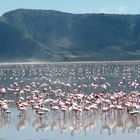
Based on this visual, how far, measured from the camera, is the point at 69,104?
87.0 ft

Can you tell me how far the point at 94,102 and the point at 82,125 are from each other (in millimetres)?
4146

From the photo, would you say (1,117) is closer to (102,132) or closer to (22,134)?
(22,134)

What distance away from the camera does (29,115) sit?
89.6 feet

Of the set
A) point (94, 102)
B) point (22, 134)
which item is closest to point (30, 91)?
point (94, 102)

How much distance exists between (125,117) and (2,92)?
471 inches

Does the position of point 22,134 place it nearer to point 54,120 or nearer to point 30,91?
point 54,120

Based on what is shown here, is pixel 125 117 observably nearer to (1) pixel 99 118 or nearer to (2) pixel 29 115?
(1) pixel 99 118

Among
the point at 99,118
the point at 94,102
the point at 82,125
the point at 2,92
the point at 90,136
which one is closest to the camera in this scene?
the point at 90,136

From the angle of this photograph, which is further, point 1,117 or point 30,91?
point 30,91

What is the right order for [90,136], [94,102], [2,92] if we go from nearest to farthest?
1. [90,136]
2. [94,102]
3. [2,92]

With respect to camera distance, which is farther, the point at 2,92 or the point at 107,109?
the point at 2,92

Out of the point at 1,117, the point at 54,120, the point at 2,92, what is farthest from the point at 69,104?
the point at 2,92

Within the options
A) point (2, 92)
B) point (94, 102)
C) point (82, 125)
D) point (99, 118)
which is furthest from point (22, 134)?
point (2, 92)

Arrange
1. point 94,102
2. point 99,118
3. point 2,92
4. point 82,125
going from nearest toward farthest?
point 82,125
point 99,118
point 94,102
point 2,92
